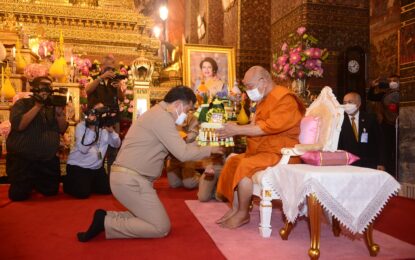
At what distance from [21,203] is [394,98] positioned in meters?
6.30

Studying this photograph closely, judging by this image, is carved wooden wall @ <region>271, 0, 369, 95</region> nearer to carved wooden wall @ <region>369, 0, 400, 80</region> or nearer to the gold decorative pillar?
carved wooden wall @ <region>369, 0, 400, 80</region>

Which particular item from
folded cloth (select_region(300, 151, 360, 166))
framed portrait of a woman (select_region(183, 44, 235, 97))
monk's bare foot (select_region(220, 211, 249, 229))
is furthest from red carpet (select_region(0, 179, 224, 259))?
framed portrait of a woman (select_region(183, 44, 235, 97))

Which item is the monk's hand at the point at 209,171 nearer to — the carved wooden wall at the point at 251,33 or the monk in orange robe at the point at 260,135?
the monk in orange robe at the point at 260,135

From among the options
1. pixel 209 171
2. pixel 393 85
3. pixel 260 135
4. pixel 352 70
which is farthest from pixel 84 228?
pixel 352 70

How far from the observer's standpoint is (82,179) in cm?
575

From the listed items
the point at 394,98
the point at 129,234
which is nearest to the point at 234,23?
the point at 394,98

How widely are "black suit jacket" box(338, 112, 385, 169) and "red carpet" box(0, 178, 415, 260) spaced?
2.31ft

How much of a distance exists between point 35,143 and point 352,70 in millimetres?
6283

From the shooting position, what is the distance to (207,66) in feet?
30.3

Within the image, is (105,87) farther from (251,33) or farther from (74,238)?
(251,33)

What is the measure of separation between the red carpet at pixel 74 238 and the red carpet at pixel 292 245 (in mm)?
149

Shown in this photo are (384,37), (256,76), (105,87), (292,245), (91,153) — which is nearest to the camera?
(292,245)

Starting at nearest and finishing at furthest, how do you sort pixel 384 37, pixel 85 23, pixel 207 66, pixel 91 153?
pixel 91 153
pixel 207 66
pixel 384 37
pixel 85 23

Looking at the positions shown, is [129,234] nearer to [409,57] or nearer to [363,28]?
[409,57]
